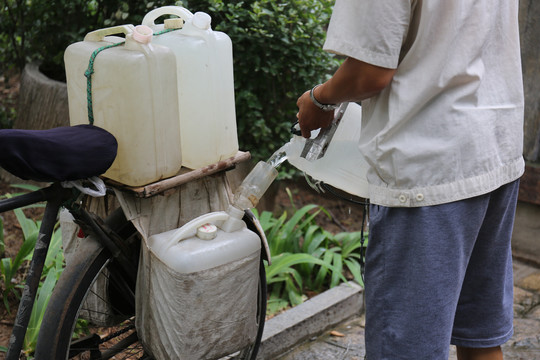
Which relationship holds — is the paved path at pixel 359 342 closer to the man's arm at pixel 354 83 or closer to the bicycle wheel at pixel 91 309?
the bicycle wheel at pixel 91 309

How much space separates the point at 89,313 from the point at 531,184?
296cm

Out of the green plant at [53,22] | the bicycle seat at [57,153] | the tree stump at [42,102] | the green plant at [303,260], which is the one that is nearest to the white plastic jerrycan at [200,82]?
the bicycle seat at [57,153]

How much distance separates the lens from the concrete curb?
9.95 feet

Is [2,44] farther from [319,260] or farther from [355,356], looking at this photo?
[355,356]

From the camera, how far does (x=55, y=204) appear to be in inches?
74.9

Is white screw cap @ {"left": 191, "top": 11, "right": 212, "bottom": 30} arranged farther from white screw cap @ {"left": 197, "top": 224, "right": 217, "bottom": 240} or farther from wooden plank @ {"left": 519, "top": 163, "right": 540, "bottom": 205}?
wooden plank @ {"left": 519, "top": 163, "right": 540, "bottom": 205}

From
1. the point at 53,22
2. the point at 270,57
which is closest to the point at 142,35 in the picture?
Answer: the point at 270,57

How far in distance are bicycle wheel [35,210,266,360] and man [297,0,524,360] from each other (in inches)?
31.3

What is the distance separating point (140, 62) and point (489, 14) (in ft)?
3.31

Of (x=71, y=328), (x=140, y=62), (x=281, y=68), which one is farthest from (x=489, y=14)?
(x=281, y=68)

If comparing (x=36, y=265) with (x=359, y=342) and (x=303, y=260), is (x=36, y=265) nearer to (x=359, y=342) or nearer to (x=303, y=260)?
(x=303, y=260)

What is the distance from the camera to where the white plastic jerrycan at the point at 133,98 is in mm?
1946

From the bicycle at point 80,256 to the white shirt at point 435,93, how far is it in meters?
0.74

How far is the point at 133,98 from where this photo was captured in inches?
77.0
